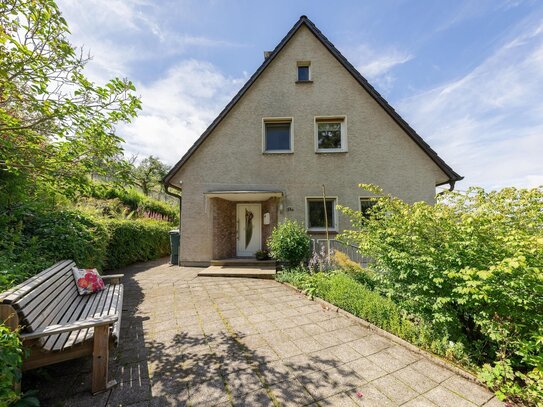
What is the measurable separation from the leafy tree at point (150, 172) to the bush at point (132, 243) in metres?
14.2

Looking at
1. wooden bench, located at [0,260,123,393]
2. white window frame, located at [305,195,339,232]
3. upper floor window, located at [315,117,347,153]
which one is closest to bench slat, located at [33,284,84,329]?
wooden bench, located at [0,260,123,393]

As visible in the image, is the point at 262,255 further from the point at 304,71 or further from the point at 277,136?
the point at 304,71

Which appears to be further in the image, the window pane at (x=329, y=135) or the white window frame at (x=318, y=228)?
the window pane at (x=329, y=135)

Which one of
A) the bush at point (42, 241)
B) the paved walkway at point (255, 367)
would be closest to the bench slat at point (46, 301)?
the bush at point (42, 241)

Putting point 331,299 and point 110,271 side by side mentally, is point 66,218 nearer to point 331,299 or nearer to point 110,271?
point 110,271

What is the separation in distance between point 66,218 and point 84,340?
15.3 feet

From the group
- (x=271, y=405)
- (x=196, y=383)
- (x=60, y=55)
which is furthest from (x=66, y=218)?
(x=271, y=405)

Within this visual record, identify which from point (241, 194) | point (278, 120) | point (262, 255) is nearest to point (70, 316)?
point (241, 194)

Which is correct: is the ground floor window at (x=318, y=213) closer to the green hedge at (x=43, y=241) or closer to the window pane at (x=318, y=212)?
the window pane at (x=318, y=212)

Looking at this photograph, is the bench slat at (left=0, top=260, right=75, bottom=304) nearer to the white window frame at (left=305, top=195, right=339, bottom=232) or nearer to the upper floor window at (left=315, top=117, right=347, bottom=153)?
the white window frame at (left=305, top=195, right=339, bottom=232)

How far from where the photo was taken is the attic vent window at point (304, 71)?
9828 millimetres

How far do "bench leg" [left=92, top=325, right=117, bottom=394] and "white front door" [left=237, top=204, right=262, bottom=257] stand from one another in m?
7.73

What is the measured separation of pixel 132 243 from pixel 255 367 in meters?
8.65

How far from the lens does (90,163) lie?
3.80 m
